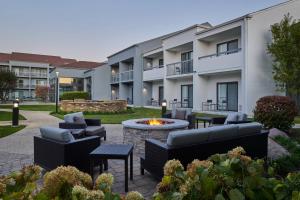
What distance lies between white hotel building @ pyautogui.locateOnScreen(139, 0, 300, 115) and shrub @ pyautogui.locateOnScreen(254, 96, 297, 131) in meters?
7.17

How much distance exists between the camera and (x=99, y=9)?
2347 cm

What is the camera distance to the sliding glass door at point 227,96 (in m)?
20.2

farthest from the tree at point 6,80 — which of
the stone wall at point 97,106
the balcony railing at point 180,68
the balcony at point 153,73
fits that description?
the balcony railing at point 180,68

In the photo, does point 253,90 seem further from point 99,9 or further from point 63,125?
point 99,9

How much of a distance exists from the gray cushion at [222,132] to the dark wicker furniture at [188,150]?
0.08m

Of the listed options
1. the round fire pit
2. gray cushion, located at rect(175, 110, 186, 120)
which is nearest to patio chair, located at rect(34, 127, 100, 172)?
→ the round fire pit

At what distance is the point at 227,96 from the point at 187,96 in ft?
17.0

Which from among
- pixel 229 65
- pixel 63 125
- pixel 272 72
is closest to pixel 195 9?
pixel 229 65

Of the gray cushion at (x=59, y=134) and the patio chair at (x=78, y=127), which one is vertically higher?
the gray cushion at (x=59, y=134)

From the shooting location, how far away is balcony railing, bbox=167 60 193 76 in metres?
22.9

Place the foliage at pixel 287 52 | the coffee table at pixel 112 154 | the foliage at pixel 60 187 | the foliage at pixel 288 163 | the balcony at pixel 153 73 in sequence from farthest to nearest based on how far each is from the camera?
the balcony at pixel 153 73, the foliage at pixel 287 52, the foliage at pixel 288 163, the coffee table at pixel 112 154, the foliage at pixel 60 187

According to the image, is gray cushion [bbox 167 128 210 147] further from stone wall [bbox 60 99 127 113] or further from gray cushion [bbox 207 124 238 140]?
stone wall [bbox 60 99 127 113]

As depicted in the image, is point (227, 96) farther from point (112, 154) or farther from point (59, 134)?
point (59, 134)

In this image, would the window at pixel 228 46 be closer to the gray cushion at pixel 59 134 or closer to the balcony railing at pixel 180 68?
the balcony railing at pixel 180 68
